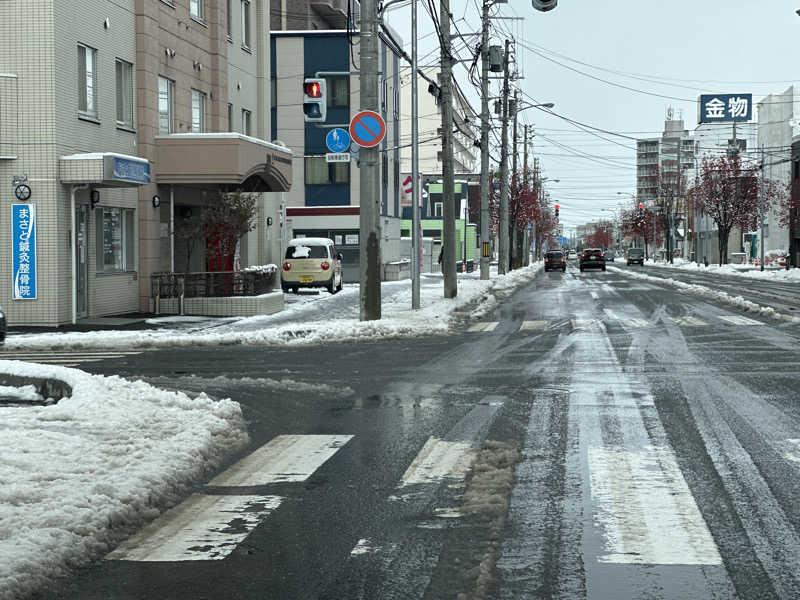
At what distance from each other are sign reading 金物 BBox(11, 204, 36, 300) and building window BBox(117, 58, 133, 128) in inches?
170

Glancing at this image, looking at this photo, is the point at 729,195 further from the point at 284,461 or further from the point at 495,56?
the point at 284,461

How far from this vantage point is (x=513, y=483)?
7.11 meters

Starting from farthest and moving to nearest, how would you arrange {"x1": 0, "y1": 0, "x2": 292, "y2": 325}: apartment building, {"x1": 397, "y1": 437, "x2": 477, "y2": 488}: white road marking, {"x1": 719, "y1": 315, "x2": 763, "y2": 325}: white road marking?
{"x1": 0, "y1": 0, "x2": 292, "y2": 325}: apartment building < {"x1": 719, "y1": 315, "x2": 763, "y2": 325}: white road marking < {"x1": 397, "y1": 437, "x2": 477, "y2": 488}: white road marking

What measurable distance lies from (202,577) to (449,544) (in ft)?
4.30

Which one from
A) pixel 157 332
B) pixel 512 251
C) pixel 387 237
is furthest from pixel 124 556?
pixel 512 251

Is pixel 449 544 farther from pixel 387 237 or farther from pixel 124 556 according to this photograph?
pixel 387 237

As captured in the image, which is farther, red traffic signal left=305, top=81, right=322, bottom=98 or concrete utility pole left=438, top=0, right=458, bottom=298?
concrete utility pole left=438, top=0, right=458, bottom=298

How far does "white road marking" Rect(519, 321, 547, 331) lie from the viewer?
848 inches

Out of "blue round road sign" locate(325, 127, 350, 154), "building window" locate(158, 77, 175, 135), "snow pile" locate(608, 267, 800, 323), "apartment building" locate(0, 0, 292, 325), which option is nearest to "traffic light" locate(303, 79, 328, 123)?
"blue round road sign" locate(325, 127, 350, 154)

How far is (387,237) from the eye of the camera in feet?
187

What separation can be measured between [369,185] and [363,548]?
16.2 metres

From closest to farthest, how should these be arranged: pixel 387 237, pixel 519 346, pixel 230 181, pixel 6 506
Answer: pixel 6 506 < pixel 519 346 < pixel 230 181 < pixel 387 237

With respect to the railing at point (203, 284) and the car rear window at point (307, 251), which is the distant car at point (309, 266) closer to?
the car rear window at point (307, 251)

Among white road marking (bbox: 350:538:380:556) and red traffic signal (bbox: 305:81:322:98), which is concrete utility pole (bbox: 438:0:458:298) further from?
white road marking (bbox: 350:538:380:556)
